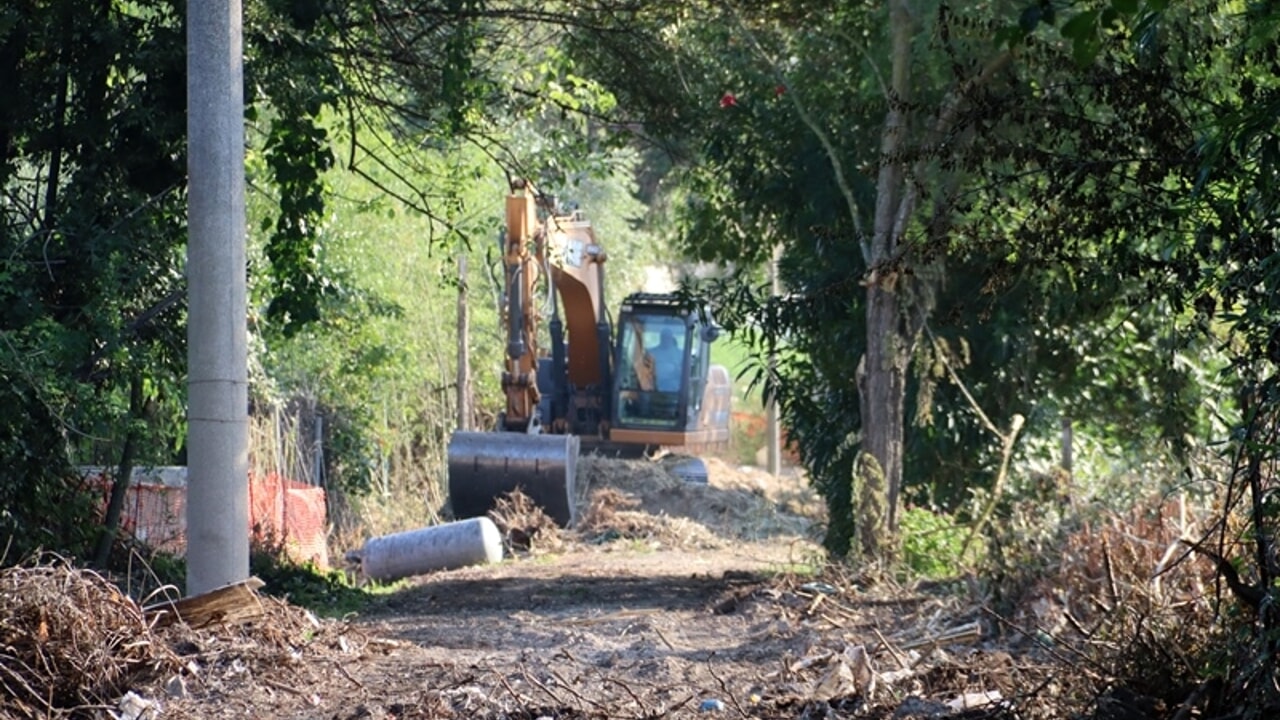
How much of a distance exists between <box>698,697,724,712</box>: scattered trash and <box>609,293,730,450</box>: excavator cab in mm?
22168

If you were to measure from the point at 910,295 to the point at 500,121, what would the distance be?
5.18 metres

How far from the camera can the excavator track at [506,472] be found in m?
22.1

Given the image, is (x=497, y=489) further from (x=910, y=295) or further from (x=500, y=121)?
(x=910, y=295)

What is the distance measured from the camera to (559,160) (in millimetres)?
16391

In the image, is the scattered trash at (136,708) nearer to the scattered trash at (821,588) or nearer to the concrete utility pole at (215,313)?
the concrete utility pole at (215,313)

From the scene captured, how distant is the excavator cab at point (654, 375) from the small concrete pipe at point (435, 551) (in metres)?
11.4

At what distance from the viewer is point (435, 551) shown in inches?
754

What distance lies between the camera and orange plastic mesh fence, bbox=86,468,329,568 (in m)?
14.9

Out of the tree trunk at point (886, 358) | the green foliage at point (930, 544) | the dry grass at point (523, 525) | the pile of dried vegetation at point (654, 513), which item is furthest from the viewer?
the pile of dried vegetation at point (654, 513)

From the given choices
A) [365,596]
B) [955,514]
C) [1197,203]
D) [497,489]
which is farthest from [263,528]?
[1197,203]

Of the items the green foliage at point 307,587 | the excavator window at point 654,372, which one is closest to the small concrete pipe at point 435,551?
the green foliage at point 307,587

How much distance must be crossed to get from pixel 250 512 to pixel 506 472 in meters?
4.47

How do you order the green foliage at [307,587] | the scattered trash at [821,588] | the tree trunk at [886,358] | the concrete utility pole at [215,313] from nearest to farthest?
the concrete utility pole at [215,313] → the scattered trash at [821,588] → the tree trunk at [886,358] → the green foliage at [307,587]

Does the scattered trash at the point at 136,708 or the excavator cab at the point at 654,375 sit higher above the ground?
the excavator cab at the point at 654,375
